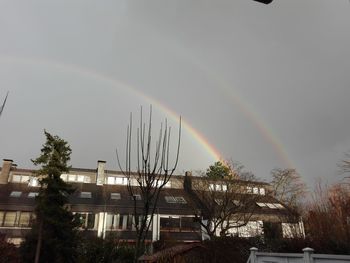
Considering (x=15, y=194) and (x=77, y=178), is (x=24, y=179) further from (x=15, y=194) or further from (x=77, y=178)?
(x=77, y=178)

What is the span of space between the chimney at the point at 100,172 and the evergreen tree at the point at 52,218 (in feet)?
62.6

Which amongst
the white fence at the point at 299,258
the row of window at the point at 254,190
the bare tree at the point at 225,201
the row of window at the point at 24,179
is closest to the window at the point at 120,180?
the row of window at the point at 24,179

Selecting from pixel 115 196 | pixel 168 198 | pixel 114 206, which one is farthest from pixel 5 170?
pixel 168 198

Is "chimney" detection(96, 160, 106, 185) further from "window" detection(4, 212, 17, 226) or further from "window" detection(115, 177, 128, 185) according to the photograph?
"window" detection(4, 212, 17, 226)

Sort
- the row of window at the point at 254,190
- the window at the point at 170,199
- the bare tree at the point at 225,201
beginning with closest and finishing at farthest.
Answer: the bare tree at the point at 225,201 → the row of window at the point at 254,190 → the window at the point at 170,199

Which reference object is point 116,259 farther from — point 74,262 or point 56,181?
point 56,181

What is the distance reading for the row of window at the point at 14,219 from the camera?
3381 cm

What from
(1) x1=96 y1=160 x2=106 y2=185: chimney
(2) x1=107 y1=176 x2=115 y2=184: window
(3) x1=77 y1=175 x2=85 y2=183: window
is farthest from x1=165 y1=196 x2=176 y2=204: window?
(3) x1=77 y1=175 x2=85 y2=183: window

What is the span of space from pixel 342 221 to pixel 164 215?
25695mm

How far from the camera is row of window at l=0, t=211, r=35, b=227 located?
33.8 m

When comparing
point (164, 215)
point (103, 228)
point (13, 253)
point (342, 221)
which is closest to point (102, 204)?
point (103, 228)

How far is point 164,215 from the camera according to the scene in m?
37.7

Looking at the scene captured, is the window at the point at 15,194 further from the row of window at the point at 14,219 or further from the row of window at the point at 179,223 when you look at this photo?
the row of window at the point at 179,223

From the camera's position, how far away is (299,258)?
26.2ft
